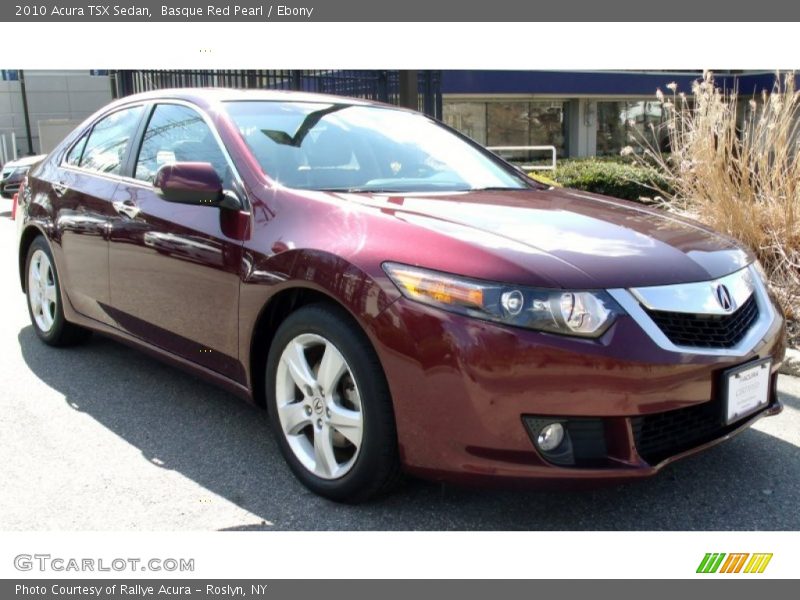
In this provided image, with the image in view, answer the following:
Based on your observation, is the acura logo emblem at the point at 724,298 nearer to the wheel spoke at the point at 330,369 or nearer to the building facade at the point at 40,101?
the wheel spoke at the point at 330,369

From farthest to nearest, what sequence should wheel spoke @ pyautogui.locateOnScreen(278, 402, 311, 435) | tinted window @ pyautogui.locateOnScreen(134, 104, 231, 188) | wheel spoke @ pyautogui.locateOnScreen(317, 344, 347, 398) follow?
tinted window @ pyautogui.locateOnScreen(134, 104, 231, 188)
wheel spoke @ pyautogui.locateOnScreen(278, 402, 311, 435)
wheel spoke @ pyautogui.locateOnScreen(317, 344, 347, 398)

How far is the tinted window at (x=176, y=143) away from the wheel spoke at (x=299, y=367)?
0.84m

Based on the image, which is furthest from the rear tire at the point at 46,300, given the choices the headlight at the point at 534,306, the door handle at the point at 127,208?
the headlight at the point at 534,306

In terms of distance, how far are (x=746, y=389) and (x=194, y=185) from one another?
7.41 feet

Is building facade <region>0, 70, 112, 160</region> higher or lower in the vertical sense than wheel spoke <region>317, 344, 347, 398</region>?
higher

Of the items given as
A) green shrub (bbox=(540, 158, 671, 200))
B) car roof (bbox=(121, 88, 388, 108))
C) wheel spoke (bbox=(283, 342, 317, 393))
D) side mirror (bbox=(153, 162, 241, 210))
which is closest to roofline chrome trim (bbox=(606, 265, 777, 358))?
wheel spoke (bbox=(283, 342, 317, 393))

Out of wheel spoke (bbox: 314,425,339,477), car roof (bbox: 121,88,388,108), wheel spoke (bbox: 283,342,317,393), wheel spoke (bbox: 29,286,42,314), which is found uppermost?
car roof (bbox: 121,88,388,108)

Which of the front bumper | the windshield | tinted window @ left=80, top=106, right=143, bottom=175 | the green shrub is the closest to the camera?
the front bumper

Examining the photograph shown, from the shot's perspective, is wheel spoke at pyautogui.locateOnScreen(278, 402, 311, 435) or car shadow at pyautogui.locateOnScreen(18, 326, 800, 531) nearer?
car shadow at pyautogui.locateOnScreen(18, 326, 800, 531)

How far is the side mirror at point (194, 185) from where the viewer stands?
10.6 feet

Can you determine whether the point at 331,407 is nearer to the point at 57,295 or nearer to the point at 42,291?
the point at 57,295

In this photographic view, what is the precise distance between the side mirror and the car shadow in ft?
3.61

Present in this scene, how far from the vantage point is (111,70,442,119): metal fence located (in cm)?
1063

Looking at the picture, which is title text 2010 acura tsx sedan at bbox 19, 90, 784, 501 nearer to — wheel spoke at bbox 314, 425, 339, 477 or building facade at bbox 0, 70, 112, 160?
wheel spoke at bbox 314, 425, 339, 477
